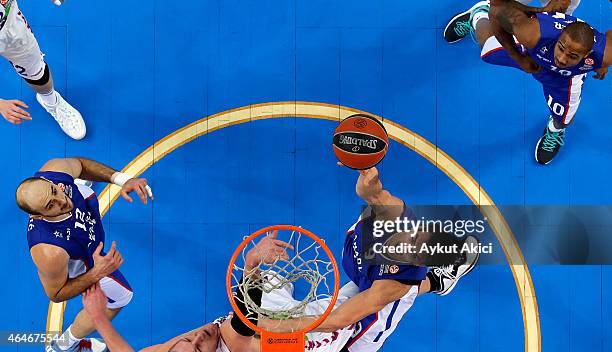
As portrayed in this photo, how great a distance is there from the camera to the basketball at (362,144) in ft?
15.6

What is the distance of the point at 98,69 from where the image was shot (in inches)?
226

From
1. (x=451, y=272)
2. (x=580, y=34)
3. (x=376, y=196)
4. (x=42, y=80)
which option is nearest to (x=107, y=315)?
(x=42, y=80)

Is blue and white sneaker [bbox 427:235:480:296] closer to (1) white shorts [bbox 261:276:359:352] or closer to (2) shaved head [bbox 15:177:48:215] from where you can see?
(1) white shorts [bbox 261:276:359:352]

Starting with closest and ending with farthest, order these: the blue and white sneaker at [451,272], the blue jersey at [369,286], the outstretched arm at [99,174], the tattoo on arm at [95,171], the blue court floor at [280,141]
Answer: the outstretched arm at [99,174]
the tattoo on arm at [95,171]
the blue jersey at [369,286]
the blue and white sneaker at [451,272]
the blue court floor at [280,141]

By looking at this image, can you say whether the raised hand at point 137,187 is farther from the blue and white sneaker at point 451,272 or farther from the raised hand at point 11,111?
the blue and white sneaker at point 451,272

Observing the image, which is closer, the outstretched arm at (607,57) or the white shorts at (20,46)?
the outstretched arm at (607,57)

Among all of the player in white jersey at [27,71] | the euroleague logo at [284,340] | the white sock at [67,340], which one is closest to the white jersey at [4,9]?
the player in white jersey at [27,71]

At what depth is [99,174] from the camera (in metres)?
4.93

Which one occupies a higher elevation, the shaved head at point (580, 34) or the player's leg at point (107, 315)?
the shaved head at point (580, 34)

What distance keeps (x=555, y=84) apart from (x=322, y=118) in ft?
6.96

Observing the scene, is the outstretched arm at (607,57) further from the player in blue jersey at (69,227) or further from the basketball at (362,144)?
the player in blue jersey at (69,227)

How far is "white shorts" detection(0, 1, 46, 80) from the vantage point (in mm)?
4781

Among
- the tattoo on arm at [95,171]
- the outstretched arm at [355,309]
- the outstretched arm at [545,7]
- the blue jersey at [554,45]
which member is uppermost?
the outstretched arm at [545,7]

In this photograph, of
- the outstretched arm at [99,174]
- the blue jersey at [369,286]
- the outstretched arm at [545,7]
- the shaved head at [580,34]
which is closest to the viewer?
the shaved head at [580,34]
